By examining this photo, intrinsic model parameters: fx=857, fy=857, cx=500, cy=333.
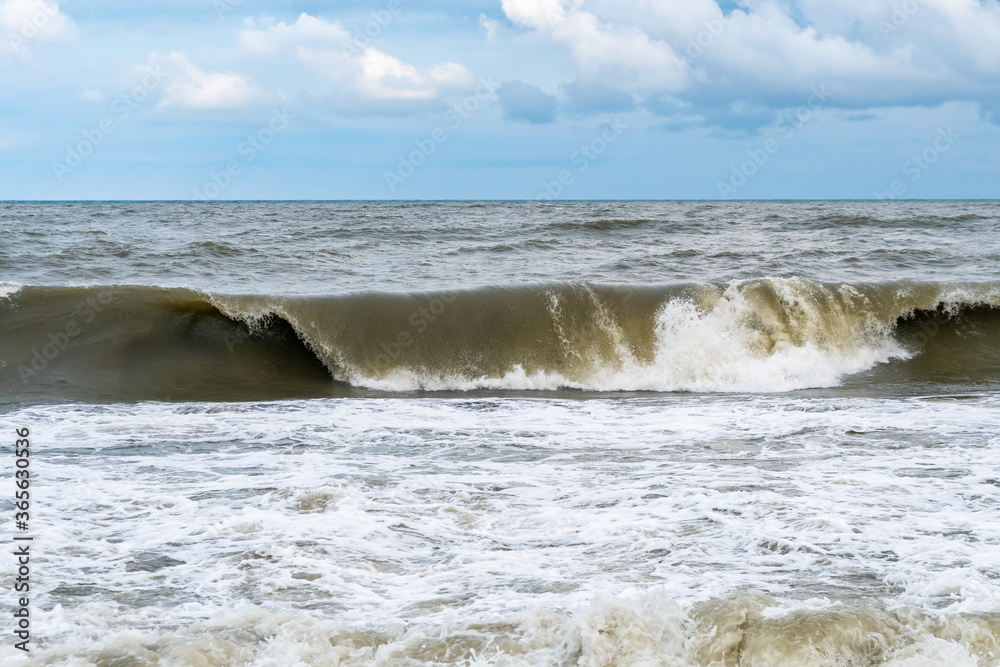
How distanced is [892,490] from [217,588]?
4256 millimetres

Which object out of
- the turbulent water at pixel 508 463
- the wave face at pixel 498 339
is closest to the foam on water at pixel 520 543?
the turbulent water at pixel 508 463

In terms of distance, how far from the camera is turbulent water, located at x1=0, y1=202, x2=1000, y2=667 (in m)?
3.75

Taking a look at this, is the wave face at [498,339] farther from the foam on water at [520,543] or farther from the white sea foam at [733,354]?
the foam on water at [520,543]

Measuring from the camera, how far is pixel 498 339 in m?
12.1

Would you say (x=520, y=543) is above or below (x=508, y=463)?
below

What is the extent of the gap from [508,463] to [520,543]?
1.81 m

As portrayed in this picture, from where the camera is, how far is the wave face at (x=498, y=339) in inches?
442

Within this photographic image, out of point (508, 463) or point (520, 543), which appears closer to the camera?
point (520, 543)

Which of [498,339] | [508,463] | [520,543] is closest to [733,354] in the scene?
[498,339]

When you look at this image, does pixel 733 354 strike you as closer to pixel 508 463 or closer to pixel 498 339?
pixel 498 339

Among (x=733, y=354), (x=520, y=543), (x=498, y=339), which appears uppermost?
(x=498, y=339)

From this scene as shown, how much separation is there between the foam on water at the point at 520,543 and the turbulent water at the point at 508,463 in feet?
0.07

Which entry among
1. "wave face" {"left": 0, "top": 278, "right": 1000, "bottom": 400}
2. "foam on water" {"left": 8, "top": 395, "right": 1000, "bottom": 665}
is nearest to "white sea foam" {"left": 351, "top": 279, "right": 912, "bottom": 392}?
"wave face" {"left": 0, "top": 278, "right": 1000, "bottom": 400}

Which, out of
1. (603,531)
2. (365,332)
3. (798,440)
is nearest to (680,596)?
(603,531)
